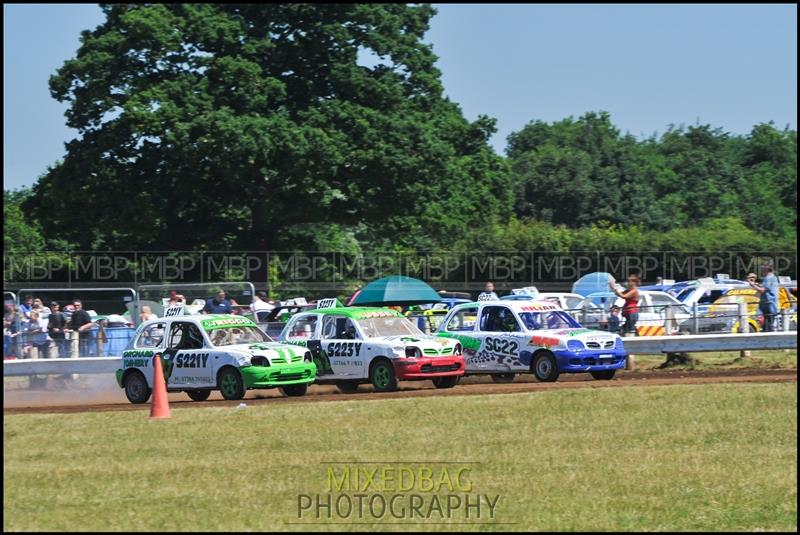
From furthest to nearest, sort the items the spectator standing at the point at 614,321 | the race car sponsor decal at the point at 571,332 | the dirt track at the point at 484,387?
the spectator standing at the point at 614,321
the race car sponsor decal at the point at 571,332
the dirt track at the point at 484,387

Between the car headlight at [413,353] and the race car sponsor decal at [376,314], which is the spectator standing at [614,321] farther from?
the car headlight at [413,353]

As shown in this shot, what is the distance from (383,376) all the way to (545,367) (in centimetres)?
300

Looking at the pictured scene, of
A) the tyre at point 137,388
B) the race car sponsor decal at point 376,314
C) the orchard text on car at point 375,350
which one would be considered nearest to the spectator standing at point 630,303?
the orchard text on car at point 375,350

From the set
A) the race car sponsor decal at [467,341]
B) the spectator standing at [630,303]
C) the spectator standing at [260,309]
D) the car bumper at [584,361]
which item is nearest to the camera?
the car bumper at [584,361]

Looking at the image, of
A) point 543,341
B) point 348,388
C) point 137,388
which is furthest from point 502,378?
point 137,388

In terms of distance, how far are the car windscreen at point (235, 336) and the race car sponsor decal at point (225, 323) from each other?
53 mm

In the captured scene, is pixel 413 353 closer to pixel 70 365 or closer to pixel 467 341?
pixel 467 341

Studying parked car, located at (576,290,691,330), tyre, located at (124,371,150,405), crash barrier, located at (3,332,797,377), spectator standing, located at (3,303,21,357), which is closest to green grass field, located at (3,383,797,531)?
tyre, located at (124,371,150,405)

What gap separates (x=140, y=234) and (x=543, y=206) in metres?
38.3

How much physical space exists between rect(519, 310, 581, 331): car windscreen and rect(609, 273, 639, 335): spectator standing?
2.60 meters

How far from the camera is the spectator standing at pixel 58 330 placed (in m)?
25.0

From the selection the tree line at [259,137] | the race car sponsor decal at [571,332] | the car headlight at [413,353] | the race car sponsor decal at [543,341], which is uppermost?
the tree line at [259,137]

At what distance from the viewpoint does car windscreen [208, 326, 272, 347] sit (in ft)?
69.0

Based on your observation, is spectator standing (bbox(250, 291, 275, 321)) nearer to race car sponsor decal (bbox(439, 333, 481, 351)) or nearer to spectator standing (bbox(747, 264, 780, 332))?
race car sponsor decal (bbox(439, 333, 481, 351))
